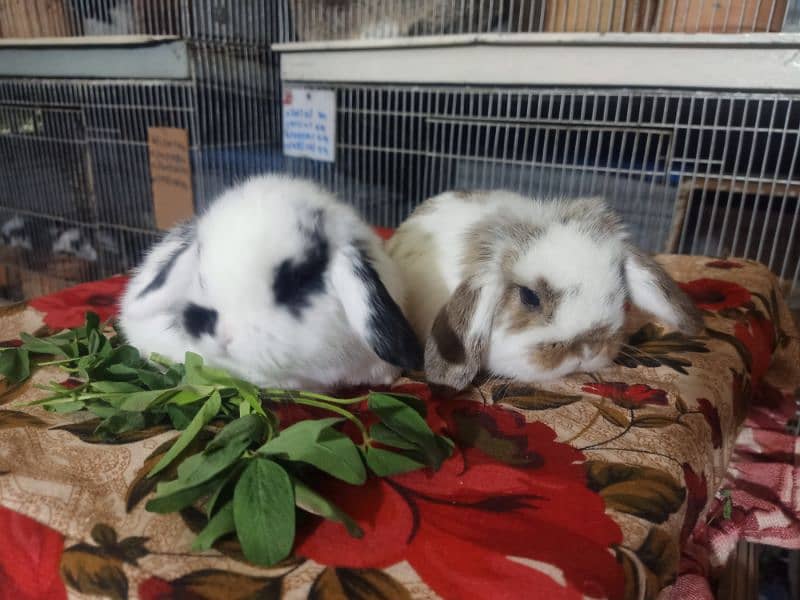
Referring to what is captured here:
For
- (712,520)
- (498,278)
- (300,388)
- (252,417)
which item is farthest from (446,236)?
(712,520)

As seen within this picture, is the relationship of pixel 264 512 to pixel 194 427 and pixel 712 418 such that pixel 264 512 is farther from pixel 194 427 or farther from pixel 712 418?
pixel 712 418

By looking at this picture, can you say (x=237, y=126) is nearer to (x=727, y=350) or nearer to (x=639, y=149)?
(x=639, y=149)

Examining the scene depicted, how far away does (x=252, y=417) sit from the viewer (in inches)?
24.0

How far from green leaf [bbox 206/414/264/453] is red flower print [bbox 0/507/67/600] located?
0.14 metres

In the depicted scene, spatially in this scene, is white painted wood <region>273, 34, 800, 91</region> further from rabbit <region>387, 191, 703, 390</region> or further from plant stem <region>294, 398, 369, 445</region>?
plant stem <region>294, 398, 369, 445</region>

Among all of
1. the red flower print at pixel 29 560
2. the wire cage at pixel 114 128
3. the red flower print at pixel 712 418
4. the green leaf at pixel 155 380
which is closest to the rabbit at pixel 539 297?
the red flower print at pixel 712 418

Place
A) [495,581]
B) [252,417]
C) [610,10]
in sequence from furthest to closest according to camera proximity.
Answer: [610,10] → [252,417] → [495,581]

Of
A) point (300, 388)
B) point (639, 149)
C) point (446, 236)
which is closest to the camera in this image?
point (300, 388)

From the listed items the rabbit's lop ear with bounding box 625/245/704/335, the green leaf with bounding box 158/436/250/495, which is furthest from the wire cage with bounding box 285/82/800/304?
the green leaf with bounding box 158/436/250/495

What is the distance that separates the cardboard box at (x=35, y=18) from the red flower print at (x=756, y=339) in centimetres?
187

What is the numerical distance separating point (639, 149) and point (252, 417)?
3.84 feet

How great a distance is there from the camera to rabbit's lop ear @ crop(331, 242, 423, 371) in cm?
69

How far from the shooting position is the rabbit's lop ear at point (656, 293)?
0.83 metres

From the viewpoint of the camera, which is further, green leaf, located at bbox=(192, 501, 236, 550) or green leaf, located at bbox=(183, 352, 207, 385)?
green leaf, located at bbox=(183, 352, 207, 385)
